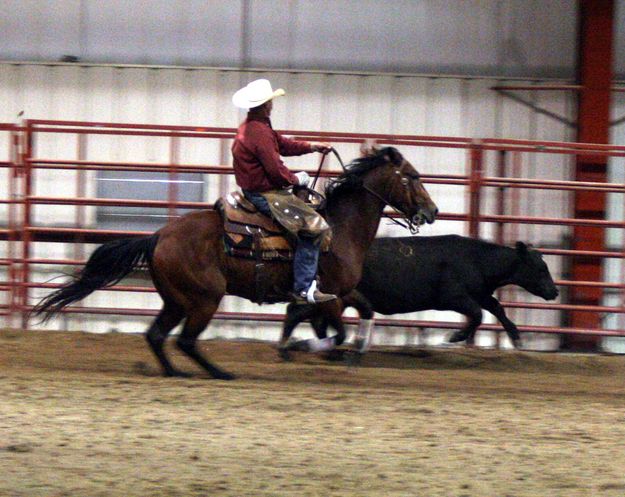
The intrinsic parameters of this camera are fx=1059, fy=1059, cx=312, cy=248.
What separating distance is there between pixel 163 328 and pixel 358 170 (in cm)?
201

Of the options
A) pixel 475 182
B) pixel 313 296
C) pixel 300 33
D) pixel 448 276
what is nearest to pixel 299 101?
pixel 300 33

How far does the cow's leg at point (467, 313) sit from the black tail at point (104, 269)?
342 centimetres

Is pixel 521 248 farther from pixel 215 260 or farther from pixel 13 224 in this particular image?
pixel 13 224

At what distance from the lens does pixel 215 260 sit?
7.93 m

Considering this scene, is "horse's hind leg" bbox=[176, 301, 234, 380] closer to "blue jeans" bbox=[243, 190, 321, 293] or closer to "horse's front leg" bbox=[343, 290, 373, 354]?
"blue jeans" bbox=[243, 190, 321, 293]

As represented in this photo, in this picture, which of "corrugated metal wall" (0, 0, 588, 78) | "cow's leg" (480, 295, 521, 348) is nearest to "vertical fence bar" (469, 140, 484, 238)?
"cow's leg" (480, 295, 521, 348)

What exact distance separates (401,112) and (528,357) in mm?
3261

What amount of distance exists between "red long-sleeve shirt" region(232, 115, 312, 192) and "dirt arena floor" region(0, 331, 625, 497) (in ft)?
4.98

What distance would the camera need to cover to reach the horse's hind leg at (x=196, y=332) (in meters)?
7.88

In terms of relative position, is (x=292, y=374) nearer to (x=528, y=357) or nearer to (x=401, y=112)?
(x=528, y=357)

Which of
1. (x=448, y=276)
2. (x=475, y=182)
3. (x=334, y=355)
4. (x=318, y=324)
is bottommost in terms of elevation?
(x=334, y=355)

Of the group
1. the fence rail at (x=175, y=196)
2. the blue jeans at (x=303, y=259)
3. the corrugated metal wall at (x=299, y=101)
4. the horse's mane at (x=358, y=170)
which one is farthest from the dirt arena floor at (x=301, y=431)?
the corrugated metal wall at (x=299, y=101)

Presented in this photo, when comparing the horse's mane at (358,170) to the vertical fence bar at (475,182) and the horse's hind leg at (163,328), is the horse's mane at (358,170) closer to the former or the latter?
the horse's hind leg at (163,328)

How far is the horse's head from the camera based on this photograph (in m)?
8.53
